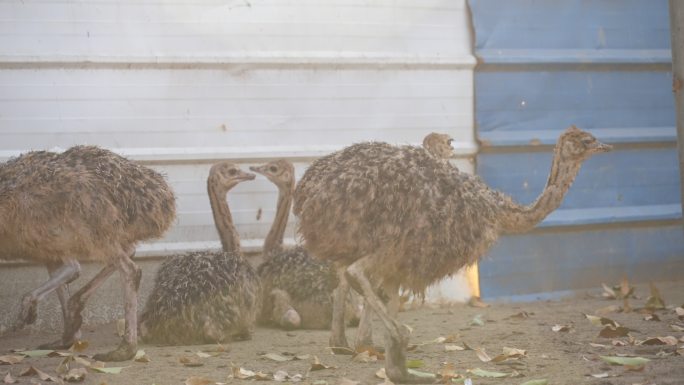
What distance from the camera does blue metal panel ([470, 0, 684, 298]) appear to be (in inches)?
358

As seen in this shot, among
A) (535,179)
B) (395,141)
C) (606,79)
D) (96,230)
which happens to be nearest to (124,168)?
(96,230)

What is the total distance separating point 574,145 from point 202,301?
2727mm

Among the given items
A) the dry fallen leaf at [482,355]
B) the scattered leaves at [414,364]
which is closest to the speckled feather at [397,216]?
the scattered leaves at [414,364]

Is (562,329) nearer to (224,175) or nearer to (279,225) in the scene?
(279,225)

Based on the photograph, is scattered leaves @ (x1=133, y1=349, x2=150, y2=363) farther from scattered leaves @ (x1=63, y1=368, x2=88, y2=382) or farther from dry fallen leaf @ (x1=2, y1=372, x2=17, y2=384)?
dry fallen leaf @ (x1=2, y1=372, x2=17, y2=384)

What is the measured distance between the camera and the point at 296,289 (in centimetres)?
805

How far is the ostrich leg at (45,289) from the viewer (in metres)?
7.07

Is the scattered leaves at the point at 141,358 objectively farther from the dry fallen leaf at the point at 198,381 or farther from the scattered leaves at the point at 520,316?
the scattered leaves at the point at 520,316

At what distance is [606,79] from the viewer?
9398mm

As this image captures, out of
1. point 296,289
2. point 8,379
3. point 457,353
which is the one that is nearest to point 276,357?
point 457,353

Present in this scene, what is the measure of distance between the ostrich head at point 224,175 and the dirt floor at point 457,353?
1.06 m

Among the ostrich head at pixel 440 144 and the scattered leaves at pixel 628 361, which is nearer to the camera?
the scattered leaves at pixel 628 361

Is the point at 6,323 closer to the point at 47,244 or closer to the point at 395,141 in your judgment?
the point at 47,244

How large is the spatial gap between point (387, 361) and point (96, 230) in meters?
1.93
